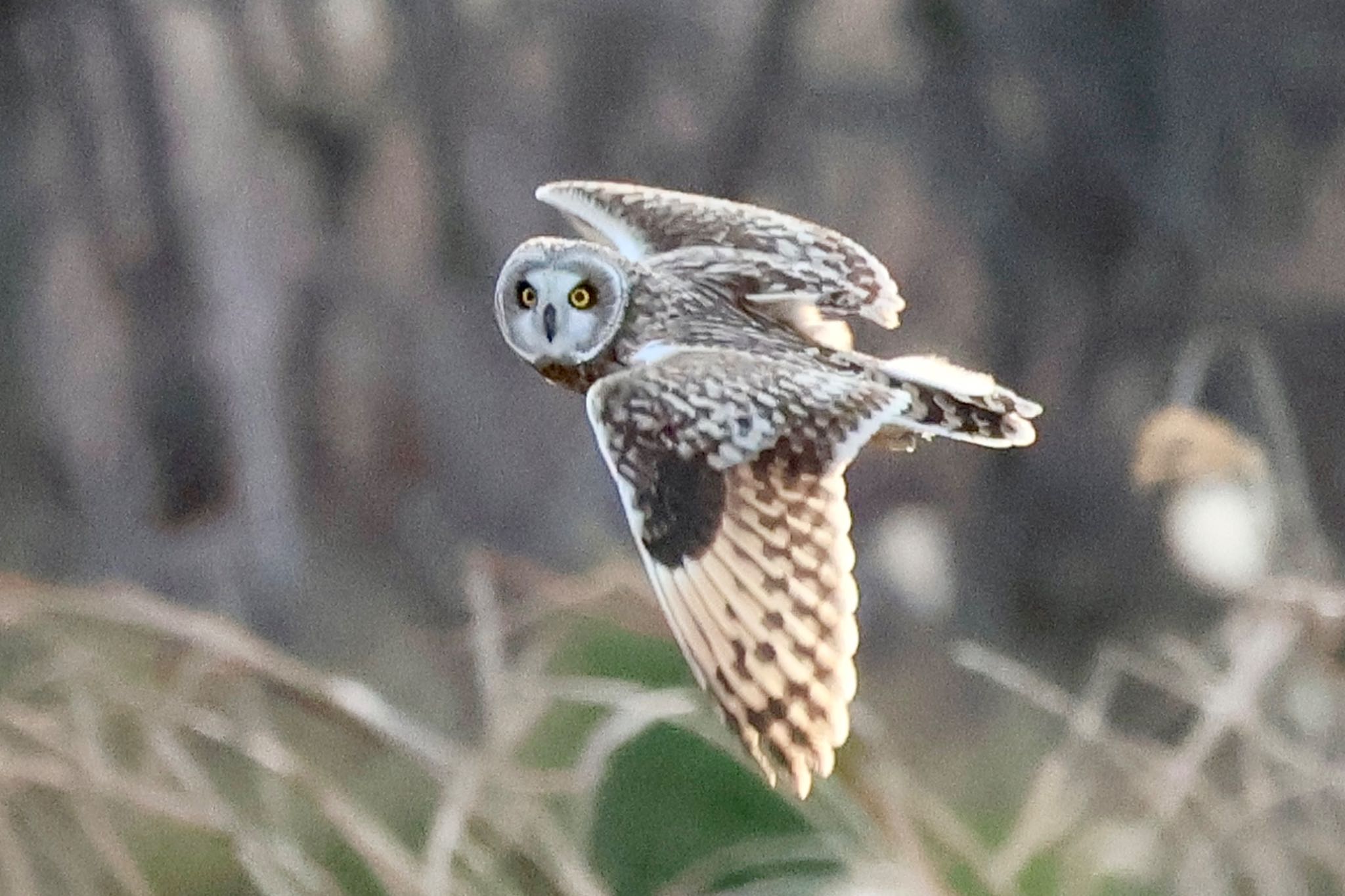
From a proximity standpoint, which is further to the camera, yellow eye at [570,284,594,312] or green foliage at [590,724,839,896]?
green foliage at [590,724,839,896]

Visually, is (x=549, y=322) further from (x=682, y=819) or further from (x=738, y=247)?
(x=682, y=819)

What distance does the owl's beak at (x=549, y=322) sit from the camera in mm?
637

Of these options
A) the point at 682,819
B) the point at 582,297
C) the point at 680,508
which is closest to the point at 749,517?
the point at 680,508

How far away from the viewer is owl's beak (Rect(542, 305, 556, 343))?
2.09ft

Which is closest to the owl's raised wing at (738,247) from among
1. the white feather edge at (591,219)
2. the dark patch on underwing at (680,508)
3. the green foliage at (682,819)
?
the white feather edge at (591,219)

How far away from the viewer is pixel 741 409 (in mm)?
586

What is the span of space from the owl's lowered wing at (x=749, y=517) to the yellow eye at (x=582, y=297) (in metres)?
0.04

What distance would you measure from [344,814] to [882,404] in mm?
374

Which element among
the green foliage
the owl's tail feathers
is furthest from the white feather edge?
the green foliage

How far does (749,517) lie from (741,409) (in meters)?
0.05

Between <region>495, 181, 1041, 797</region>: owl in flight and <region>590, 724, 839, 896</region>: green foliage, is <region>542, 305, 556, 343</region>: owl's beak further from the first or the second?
Answer: <region>590, 724, 839, 896</region>: green foliage

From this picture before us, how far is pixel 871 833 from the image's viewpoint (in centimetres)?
75

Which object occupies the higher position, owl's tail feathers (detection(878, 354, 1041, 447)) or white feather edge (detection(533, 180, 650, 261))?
white feather edge (detection(533, 180, 650, 261))

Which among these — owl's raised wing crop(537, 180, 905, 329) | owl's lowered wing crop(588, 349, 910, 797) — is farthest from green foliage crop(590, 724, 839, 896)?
owl's raised wing crop(537, 180, 905, 329)
